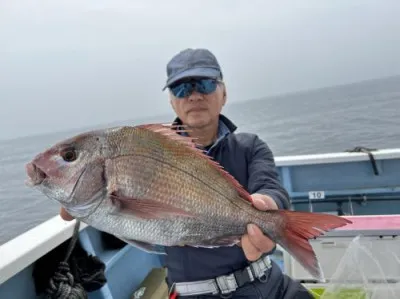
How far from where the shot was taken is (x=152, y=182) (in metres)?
1.72

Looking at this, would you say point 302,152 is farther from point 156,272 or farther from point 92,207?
point 92,207

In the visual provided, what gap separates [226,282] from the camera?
96.3 inches

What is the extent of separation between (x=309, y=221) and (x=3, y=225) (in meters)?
18.1

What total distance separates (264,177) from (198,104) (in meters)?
0.64

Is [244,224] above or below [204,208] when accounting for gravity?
below

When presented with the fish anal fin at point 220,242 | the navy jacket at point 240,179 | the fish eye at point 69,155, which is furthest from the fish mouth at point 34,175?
the navy jacket at point 240,179

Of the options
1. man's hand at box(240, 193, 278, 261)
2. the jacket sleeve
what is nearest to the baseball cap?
the jacket sleeve

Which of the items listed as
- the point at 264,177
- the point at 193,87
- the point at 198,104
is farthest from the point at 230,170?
the point at 193,87

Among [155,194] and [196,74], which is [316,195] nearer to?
[196,74]

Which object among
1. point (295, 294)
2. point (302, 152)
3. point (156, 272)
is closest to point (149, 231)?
point (295, 294)

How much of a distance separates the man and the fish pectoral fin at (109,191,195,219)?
0.78 meters

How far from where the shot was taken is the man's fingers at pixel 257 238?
1.81 meters

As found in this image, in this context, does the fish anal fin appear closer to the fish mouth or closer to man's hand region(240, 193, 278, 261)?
man's hand region(240, 193, 278, 261)

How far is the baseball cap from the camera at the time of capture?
8.13 ft
